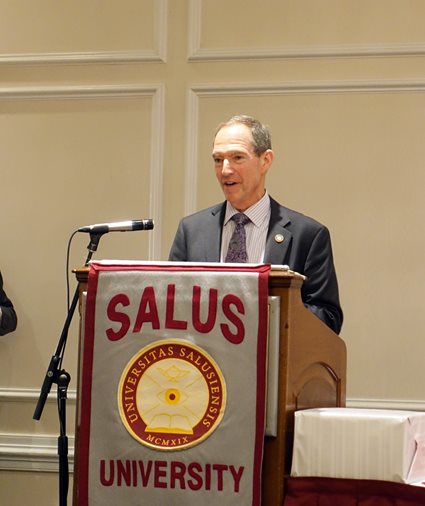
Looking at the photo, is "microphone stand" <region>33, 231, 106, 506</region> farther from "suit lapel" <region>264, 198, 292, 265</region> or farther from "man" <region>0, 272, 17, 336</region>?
"man" <region>0, 272, 17, 336</region>

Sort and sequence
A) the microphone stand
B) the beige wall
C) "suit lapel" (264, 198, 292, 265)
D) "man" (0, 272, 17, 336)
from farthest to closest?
"man" (0, 272, 17, 336)
the beige wall
"suit lapel" (264, 198, 292, 265)
the microphone stand

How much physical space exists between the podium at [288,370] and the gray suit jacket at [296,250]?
0.40 meters

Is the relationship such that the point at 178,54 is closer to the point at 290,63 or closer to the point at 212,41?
the point at 212,41

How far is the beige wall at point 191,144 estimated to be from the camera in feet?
15.6

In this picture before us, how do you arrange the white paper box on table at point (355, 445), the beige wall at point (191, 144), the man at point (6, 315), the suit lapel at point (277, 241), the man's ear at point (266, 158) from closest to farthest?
the white paper box on table at point (355, 445), the suit lapel at point (277, 241), the man's ear at point (266, 158), the beige wall at point (191, 144), the man at point (6, 315)

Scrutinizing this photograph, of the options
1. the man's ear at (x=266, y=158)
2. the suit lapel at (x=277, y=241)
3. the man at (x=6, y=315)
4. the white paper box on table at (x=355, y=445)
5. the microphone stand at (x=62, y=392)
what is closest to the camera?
the white paper box on table at (x=355, y=445)

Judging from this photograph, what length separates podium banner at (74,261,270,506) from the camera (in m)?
2.54

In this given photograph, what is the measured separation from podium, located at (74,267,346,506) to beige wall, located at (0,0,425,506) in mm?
1974

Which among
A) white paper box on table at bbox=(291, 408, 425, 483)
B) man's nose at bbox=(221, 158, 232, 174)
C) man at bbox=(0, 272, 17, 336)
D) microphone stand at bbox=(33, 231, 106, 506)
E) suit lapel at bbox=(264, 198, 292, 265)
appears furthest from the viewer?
man at bbox=(0, 272, 17, 336)

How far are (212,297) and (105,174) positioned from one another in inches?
104

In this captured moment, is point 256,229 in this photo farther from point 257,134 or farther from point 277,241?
point 257,134

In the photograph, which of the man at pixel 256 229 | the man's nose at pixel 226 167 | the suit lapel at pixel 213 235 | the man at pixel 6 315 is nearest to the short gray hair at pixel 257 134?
the man at pixel 256 229

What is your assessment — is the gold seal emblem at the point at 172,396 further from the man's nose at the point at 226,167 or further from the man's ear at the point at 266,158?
the man's ear at the point at 266,158

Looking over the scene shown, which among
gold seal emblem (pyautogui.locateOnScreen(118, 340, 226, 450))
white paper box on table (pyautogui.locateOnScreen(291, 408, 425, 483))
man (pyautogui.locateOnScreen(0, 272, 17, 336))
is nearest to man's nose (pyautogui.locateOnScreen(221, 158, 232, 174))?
gold seal emblem (pyautogui.locateOnScreen(118, 340, 226, 450))
